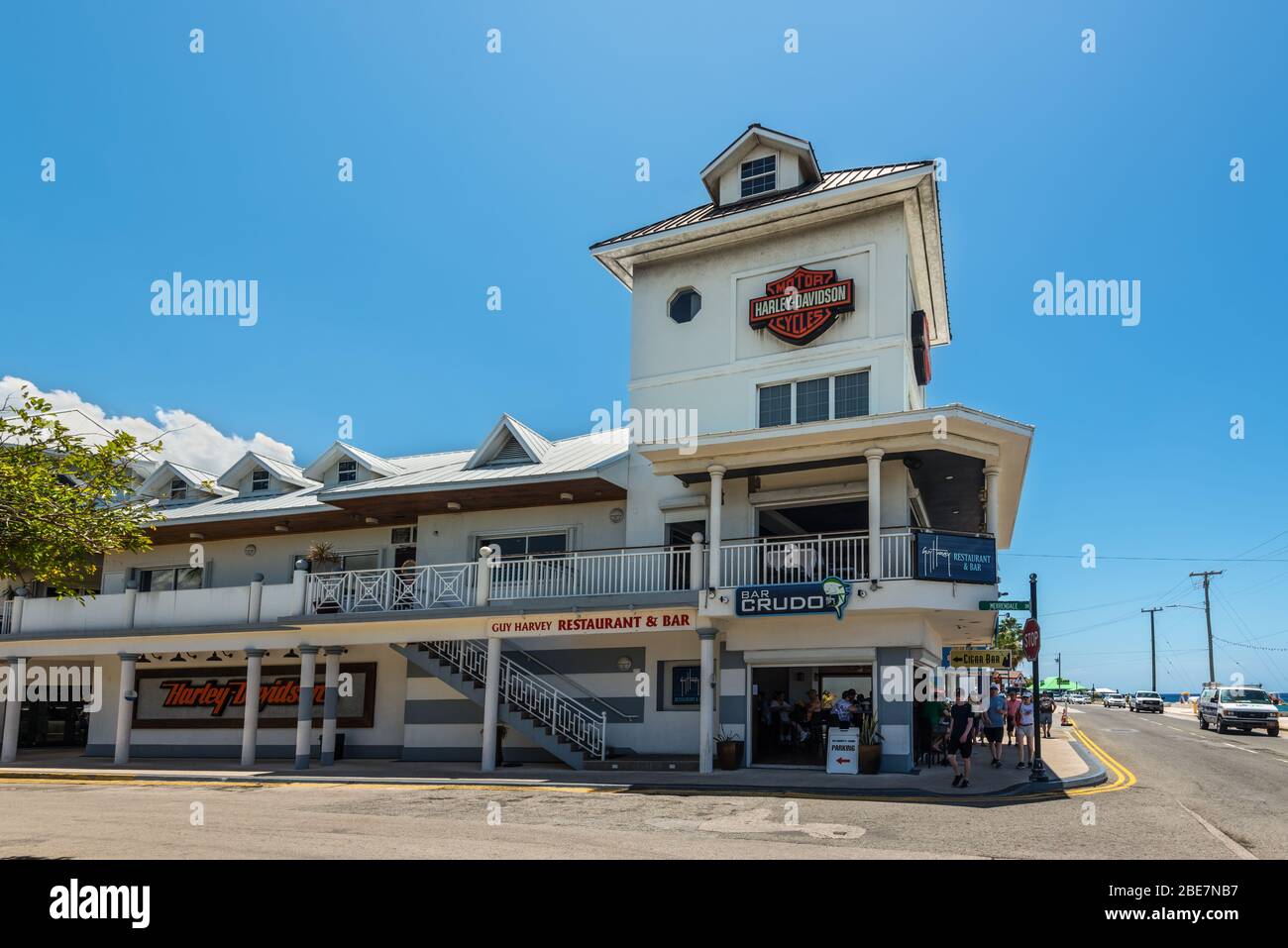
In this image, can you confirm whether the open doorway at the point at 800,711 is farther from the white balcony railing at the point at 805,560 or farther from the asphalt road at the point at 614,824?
the asphalt road at the point at 614,824

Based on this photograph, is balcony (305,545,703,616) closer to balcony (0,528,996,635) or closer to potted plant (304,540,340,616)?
balcony (0,528,996,635)

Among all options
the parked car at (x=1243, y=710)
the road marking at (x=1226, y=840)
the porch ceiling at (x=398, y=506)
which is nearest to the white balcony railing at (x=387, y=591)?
the porch ceiling at (x=398, y=506)

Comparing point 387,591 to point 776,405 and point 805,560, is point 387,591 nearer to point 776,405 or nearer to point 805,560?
point 805,560

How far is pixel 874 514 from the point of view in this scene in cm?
1900

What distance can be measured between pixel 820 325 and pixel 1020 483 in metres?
5.86

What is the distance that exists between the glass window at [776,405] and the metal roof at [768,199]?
4216mm

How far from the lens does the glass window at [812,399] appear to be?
74.4 ft

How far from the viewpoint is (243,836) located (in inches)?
462

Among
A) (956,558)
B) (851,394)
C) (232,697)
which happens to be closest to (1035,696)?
(956,558)

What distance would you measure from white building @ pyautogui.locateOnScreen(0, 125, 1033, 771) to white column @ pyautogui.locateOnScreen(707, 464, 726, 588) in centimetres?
6

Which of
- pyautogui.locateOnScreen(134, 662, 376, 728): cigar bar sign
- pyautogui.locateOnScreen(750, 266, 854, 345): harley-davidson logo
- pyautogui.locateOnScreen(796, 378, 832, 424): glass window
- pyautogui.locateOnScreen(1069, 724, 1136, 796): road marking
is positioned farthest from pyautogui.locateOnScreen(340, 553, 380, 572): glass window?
pyautogui.locateOnScreen(1069, 724, 1136, 796): road marking
